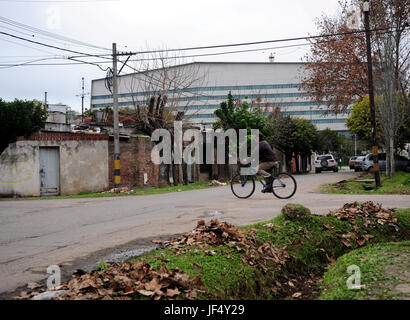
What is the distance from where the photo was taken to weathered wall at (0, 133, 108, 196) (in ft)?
68.9

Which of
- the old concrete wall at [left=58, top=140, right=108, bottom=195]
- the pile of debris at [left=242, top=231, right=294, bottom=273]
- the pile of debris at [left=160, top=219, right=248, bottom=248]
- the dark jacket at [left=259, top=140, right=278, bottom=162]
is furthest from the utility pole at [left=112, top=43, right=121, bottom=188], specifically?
the pile of debris at [left=242, top=231, right=294, bottom=273]

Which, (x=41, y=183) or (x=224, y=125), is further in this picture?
(x=224, y=125)

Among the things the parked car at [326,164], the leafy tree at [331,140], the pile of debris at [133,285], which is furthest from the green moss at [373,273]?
the leafy tree at [331,140]

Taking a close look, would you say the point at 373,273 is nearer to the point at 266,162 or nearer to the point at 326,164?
the point at 266,162

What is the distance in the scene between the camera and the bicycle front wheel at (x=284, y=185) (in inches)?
491

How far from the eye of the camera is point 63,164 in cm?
2200

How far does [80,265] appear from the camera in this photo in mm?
5051

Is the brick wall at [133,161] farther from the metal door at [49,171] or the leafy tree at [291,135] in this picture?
the leafy tree at [291,135]

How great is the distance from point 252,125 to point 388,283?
24714mm

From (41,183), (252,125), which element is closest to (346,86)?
(252,125)

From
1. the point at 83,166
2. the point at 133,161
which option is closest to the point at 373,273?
→ the point at 83,166

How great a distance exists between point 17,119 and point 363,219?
18.3 m
